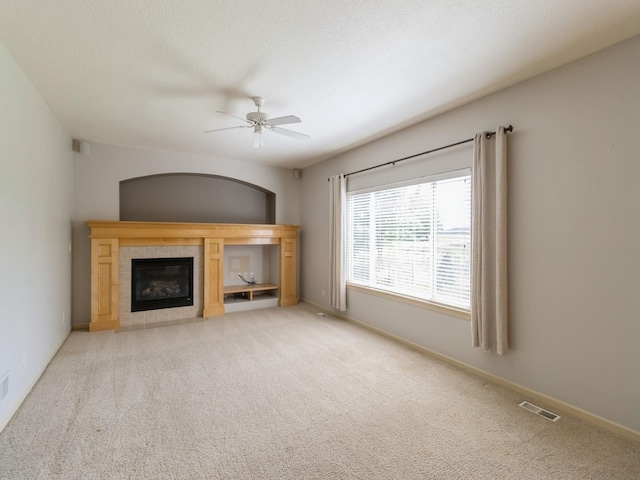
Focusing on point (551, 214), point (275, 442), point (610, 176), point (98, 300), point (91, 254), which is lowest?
point (275, 442)

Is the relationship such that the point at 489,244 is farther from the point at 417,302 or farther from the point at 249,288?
the point at 249,288

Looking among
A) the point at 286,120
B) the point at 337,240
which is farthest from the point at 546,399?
the point at 286,120

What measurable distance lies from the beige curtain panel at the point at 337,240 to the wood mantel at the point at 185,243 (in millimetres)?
1183

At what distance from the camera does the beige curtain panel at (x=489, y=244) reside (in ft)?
9.18

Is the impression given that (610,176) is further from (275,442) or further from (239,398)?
(239,398)

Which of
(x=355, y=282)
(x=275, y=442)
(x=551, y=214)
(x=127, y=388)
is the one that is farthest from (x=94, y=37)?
(x=355, y=282)

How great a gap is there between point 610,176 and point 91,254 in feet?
19.1

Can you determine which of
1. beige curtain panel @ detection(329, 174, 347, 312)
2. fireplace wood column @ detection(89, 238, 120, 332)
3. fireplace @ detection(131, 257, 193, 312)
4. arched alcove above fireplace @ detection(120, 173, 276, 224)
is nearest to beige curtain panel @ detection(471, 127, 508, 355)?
beige curtain panel @ detection(329, 174, 347, 312)

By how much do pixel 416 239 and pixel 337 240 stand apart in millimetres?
1546

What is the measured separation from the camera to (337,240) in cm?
509

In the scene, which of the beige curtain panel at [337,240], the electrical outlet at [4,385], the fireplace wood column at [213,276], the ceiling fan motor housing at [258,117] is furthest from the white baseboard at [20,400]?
the beige curtain panel at [337,240]

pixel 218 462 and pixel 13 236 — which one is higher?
pixel 13 236

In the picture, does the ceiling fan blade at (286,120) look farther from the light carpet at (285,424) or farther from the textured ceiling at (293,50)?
the light carpet at (285,424)

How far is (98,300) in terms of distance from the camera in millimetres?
4496
